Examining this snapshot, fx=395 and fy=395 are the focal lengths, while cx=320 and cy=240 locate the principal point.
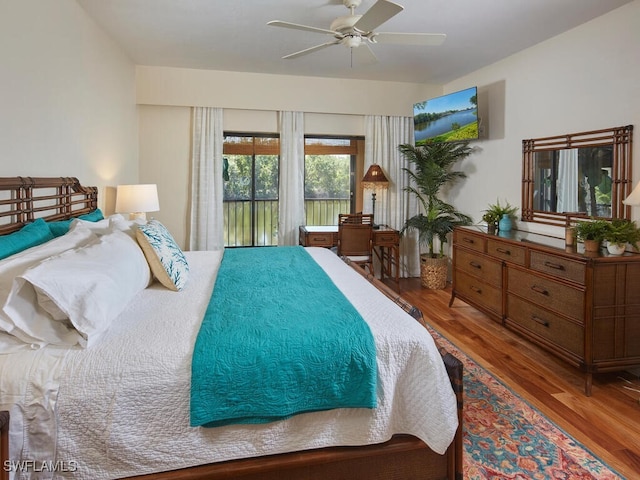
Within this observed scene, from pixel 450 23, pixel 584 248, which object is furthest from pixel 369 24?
pixel 584 248

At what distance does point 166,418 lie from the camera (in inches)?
52.5

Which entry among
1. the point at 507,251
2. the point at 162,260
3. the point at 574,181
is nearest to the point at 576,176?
the point at 574,181

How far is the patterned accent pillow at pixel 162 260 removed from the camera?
7.02ft

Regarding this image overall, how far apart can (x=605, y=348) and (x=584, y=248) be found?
2.16 ft

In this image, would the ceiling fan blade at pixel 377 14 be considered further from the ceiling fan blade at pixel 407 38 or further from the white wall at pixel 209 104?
the white wall at pixel 209 104

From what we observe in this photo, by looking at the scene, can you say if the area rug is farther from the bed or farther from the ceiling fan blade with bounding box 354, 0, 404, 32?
the ceiling fan blade with bounding box 354, 0, 404, 32

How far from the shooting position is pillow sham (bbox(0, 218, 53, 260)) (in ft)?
5.84

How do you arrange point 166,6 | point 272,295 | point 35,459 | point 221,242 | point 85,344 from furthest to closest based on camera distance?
point 221,242, point 166,6, point 272,295, point 85,344, point 35,459

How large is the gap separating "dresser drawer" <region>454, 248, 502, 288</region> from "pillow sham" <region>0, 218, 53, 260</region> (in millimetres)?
3199

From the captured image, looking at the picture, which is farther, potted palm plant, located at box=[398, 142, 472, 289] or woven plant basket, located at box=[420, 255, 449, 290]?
woven plant basket, located at box=[420, 255, 449, 290]

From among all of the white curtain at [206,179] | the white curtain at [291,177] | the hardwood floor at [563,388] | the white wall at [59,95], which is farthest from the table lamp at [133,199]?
the hardwood floor at [563,388]

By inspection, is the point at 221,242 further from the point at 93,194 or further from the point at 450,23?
the point at 450,23

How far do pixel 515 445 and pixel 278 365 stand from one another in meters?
1.35

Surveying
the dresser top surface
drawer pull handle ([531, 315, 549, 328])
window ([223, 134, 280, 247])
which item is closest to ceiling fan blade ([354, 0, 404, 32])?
the dresser top surface
